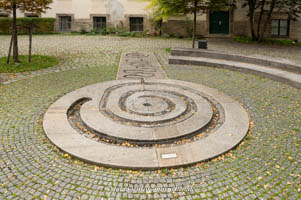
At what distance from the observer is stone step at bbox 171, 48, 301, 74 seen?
11.4 m

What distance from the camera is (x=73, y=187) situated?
15.2 feet

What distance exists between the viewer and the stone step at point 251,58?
11.4 m

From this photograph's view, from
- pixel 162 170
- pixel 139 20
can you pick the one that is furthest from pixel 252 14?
pixel 162 170

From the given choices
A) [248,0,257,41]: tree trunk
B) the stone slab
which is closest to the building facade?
[248,0,257,41]: tree trunk

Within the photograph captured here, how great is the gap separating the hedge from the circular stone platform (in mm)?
16806

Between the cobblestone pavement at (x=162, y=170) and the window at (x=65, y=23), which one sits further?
the window at (x=65, y=23)

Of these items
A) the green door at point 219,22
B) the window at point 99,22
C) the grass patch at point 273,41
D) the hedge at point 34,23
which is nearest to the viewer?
the grass patch at point 273,41

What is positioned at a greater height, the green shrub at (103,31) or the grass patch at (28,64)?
the green shrub at (103,31)

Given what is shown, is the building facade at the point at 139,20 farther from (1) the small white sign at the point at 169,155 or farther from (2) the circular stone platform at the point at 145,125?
(1) the small white sign at the point at 169,155

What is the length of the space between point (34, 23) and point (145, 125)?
65.1 ft

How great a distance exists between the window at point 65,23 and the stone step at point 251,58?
44.6 ft

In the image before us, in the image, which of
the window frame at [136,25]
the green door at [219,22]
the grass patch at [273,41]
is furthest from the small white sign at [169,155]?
the window frame at [136,25]

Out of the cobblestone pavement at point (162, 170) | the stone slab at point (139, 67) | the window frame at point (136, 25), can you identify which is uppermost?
the window frame at point (136, 25)

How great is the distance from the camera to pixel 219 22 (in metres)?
23.5
